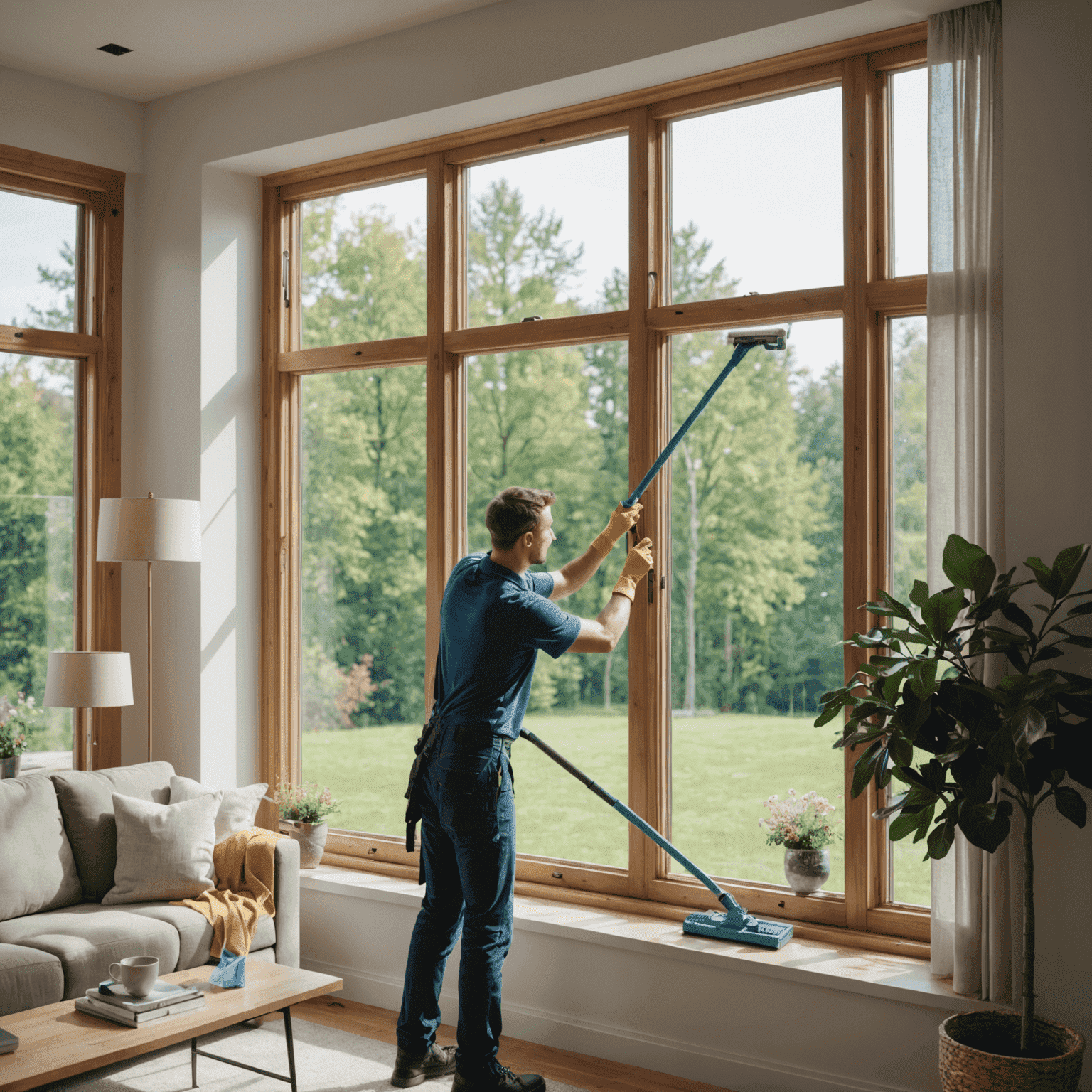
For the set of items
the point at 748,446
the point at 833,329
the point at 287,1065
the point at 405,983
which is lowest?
the point at 287,1065

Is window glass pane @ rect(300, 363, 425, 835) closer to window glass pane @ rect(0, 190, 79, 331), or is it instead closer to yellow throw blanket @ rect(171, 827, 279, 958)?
yellow throw blanket @ rect(171, 827, 279, 958)

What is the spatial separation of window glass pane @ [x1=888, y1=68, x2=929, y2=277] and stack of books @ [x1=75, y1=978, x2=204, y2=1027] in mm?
3011

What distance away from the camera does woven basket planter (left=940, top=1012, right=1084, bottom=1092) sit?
8.97 feet

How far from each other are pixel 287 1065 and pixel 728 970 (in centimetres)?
145

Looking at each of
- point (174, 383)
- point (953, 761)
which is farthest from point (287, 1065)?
point (174, 383)

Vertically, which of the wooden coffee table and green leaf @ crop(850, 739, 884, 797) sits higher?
green leaf @ crop(850, 739, 884, 797)

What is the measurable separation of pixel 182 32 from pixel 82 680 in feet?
8.08

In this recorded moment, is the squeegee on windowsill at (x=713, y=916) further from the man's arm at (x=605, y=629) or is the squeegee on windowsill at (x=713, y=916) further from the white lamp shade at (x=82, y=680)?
the white lamp shade at (x=82, y=680)

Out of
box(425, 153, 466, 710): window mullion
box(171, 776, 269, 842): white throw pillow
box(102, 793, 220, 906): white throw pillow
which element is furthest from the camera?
box(425, 153, 466, 710): window mullion

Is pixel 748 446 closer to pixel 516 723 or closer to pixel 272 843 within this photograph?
pixel 516 723

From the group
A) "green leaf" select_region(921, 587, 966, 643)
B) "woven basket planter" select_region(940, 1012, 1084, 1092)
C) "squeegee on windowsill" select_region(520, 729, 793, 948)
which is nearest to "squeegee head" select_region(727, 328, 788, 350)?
"green leaf" select_region(921, 587, 966, 643)

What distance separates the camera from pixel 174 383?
16.4 feet

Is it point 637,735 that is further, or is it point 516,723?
point 637,735

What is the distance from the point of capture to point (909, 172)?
3.67m
